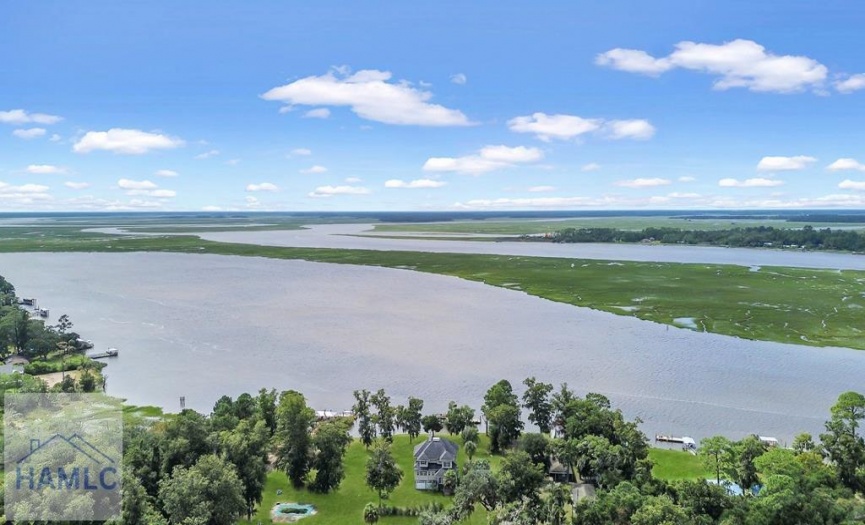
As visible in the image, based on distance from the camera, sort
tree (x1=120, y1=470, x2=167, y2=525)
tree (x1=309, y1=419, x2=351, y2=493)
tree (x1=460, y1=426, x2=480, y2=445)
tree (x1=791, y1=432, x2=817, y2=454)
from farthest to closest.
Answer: tree (x1=460, y1=426, x2=480, y2=445) < tree (x1=309, y1=419, x2=351, y2=493) < tree (x1=791, y1=432, x2=817, y2=454) < tree (x1=120, y1=470, x2=167, y2=525)

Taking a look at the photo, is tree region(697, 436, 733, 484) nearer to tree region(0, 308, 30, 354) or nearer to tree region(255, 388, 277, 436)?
tree region(255, 388, 277, 436)

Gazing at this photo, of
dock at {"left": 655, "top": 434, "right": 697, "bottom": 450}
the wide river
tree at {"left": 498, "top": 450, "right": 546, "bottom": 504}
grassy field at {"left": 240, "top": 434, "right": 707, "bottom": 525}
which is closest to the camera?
tree at {"left": 498, "top": 450, "right": 546, "bottom": 504}

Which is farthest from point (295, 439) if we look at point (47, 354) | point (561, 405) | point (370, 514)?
point (47, 354)

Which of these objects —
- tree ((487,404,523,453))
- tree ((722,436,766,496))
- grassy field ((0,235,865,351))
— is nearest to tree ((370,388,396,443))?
tree ((487,404,523,453))

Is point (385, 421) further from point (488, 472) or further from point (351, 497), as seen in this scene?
point (488, 472)

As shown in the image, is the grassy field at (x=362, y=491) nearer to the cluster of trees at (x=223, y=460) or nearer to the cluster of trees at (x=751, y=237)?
the cluster of trees at (x=223, y=460)

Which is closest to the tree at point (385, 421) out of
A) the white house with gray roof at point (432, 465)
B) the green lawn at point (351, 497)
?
the green lawn at point (351, 497)
